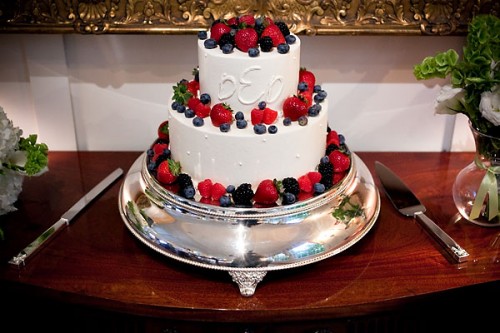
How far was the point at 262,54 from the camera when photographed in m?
1.00

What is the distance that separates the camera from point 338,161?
111 centimetres

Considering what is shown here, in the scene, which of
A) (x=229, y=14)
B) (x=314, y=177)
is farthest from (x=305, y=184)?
(x=229, y=14)

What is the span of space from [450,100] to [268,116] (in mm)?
376

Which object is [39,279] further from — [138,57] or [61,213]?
[138,57]

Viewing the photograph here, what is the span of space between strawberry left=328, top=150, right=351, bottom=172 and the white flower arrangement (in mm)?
576

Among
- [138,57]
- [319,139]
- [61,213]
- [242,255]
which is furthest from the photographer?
[138,57]

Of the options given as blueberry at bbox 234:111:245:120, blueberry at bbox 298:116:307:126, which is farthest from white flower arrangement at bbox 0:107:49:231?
blueberry at bbox 298:116:307:126

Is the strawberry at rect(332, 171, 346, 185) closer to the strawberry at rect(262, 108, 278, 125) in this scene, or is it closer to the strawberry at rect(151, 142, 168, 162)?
the strawberry at rect(262, 108, 278, 125)

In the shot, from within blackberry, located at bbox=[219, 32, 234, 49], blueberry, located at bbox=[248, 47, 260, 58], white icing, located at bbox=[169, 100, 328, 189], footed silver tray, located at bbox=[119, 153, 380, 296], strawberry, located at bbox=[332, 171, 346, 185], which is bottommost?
footed silver tray, located at bbox=[119, 153, 380, 296]

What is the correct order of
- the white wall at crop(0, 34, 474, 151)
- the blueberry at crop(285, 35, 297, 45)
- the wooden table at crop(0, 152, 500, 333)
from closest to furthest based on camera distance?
the wooden table at crop(0, 152, 500, 333) → the blueberry at crop(285, 35, 297, 45) → the white wall at crop(0, 34, 474, 151)

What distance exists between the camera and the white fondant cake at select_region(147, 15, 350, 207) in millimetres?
995

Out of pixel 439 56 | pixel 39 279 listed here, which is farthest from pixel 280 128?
pixel 39 279

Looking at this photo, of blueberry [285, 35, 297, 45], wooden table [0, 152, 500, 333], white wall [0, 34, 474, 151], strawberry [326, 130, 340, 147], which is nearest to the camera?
wooden table [0, 152, 500, 333]

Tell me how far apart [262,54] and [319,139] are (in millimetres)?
193
